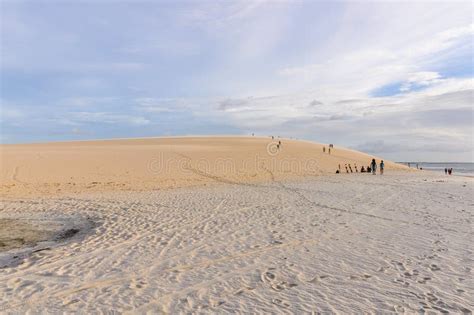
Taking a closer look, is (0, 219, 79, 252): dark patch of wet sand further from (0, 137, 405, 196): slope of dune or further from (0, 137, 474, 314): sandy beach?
(0, 137, 405, 196): slope of dune

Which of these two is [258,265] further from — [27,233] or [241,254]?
[27,233]

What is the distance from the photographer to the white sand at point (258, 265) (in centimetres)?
599

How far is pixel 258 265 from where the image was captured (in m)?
7.83

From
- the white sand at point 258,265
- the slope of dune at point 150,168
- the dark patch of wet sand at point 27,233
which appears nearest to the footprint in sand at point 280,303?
the white sand at point 258,265

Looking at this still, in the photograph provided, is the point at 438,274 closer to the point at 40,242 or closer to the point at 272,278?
the point at 272,278

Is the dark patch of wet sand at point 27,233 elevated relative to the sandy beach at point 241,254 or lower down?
lower down

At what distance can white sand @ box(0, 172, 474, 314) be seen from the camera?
599 cm

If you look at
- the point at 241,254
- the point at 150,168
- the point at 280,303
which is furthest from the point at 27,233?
the point at 150,168

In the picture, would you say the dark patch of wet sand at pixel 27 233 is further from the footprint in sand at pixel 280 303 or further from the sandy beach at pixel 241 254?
the footprint in sand at pixel 280 303

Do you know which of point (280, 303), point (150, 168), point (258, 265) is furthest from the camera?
point (150, 168)

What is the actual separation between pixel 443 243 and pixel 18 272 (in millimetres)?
10026

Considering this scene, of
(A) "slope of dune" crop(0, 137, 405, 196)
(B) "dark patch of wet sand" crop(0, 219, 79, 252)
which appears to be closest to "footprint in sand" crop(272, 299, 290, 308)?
(B) "dark patch of wet sand" crop(0, 219, 79, 252)

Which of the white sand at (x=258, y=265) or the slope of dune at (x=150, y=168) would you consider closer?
the white sand at (x=258, y=265)

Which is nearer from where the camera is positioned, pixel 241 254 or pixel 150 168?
pixel 241 254
